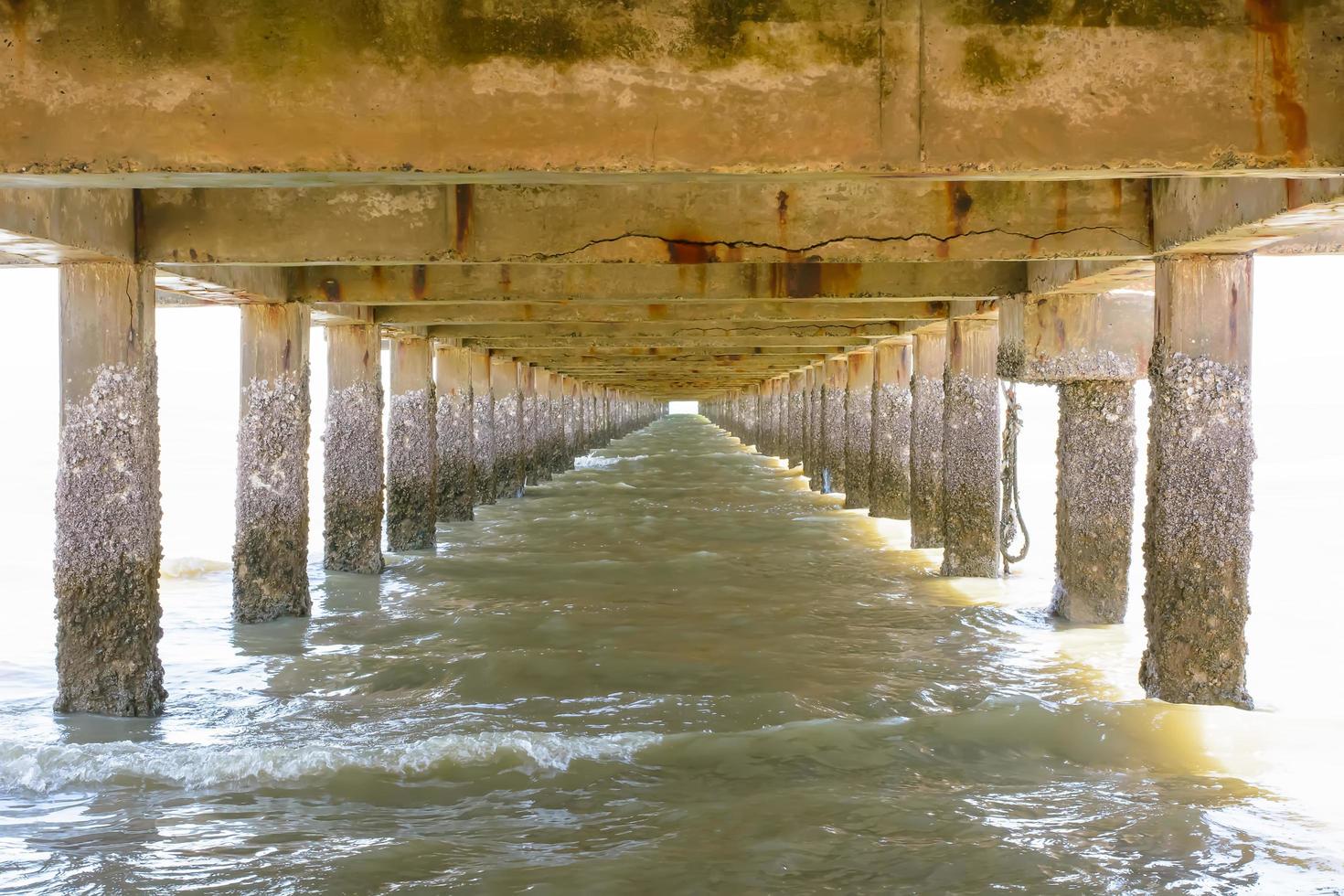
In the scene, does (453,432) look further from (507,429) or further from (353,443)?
(353,443)

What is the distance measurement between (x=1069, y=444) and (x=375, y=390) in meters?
5.95

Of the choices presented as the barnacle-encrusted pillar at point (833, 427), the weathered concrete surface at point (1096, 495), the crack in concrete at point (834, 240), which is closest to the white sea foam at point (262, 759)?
the crack in concrete at point (834, 240)

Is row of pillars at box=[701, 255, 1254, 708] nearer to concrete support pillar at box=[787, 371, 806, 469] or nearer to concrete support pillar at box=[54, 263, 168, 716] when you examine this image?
concrete support pillar at box=[54, 263, 168, 716]

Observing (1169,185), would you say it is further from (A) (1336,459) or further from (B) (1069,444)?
(A) (1336,459)

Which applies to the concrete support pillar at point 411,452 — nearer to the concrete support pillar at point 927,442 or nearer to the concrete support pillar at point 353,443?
the concrete support pillar at point 353,443

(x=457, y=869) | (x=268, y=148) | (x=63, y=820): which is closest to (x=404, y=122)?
(x=268, y=148)

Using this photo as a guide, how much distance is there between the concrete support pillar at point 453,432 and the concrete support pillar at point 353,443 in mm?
3905

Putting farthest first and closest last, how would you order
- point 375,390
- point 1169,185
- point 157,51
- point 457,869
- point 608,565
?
point 608,565
point 375,390
point 1169,185
point 457,869
point 157,51

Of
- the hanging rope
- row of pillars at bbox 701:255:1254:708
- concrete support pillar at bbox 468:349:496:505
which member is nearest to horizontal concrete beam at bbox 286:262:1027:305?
row of pillars at bbox 701:255:1254:708

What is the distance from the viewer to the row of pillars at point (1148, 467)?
6.05 m

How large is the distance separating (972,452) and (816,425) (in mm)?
12305

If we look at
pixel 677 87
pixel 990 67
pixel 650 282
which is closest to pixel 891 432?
pixel 650 282

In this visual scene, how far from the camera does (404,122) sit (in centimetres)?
376

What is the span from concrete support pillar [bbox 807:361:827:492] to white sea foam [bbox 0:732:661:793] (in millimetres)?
15057
